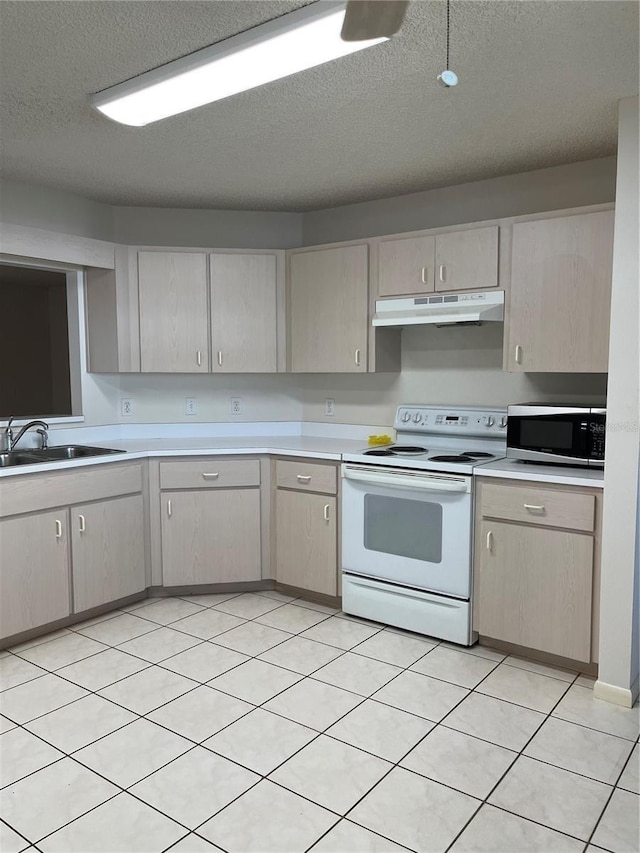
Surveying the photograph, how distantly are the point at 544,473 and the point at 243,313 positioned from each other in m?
2.06

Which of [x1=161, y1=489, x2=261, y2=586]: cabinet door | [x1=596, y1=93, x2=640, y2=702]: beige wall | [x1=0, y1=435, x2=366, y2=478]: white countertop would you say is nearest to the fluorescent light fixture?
[x1=596, y1=93, x2=640, y2=702]: beige wall

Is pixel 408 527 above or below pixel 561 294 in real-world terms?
below

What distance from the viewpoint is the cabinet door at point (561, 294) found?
294 centimetres

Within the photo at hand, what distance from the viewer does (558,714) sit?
257 cm

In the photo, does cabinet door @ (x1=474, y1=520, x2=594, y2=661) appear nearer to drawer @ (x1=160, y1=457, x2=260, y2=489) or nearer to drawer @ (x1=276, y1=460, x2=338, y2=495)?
drawer @ (x1=276, y1=460, x2=338, y2=495)

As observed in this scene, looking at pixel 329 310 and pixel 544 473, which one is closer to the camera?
pixel 544 473

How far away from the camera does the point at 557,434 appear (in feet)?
9.85

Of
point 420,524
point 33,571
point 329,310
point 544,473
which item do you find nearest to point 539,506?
point 544,473

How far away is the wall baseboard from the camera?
8.60 ft

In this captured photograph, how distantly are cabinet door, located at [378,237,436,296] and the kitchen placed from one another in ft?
1.14

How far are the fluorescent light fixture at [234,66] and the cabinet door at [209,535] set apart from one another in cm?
204

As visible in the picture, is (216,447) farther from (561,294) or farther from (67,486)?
(561,294)

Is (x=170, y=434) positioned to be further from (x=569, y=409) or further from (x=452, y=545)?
(x=569, y=409)

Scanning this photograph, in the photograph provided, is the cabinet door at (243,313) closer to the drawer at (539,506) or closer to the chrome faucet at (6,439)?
the chrome faucet at (6,439)
